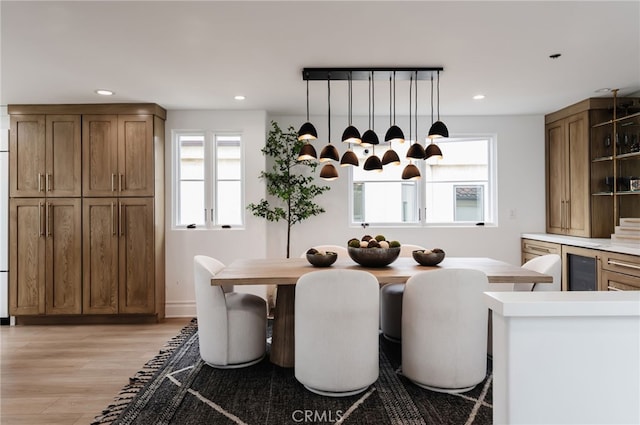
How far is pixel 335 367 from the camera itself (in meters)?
2.37

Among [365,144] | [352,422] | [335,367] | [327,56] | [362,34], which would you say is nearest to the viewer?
[352,422]

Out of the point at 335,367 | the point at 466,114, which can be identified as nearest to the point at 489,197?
the point at 466,114

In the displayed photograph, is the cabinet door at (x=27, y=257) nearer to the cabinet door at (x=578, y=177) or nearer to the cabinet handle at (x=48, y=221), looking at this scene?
the cabinet handle at (x=48, y=221)

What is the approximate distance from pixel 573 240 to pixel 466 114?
1.93 meters

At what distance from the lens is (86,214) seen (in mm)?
4277

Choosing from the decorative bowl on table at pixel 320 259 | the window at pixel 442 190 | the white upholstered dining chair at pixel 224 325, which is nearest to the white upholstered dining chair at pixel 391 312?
the decorative bowl on table at pixel 320 259

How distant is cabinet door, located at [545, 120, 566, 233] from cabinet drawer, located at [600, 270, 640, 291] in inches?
47.7

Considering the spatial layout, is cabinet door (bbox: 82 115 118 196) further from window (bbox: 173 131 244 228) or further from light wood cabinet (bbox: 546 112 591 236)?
light wood cabinet (bbox: 546 112 591 236)

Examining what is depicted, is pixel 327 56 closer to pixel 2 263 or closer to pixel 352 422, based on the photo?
pixel 352 422

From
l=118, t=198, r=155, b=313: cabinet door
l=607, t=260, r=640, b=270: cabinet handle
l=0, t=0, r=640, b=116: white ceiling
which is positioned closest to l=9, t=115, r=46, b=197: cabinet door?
l=0, t=0, r=640, b=116: white ceiling

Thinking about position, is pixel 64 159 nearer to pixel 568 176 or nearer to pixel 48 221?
pixel 48 221

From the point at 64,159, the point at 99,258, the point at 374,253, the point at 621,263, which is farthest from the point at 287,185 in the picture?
the point at 621,263

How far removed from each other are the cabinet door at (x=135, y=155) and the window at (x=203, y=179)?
432mm

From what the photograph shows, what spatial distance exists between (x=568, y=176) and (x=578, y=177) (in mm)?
166
